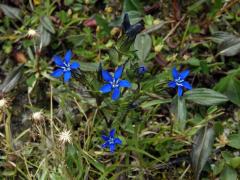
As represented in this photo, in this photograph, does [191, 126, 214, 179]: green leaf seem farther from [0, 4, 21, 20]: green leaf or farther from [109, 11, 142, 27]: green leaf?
[0, 4, 21, 20]: green leaf

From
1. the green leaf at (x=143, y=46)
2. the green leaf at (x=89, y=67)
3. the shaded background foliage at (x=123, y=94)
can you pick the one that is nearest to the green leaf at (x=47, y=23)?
the shaded background foliage at (x=123, y=94)

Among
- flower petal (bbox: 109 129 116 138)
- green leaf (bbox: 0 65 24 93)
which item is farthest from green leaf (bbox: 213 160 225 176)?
green leaf (bbox: 0 65 24 93)

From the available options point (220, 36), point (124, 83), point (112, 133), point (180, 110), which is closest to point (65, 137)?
point (112, 133)

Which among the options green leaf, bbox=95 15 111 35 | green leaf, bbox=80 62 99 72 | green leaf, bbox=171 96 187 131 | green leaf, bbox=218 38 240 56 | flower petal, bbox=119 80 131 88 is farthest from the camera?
green leaf, bbox=95 15 111 35

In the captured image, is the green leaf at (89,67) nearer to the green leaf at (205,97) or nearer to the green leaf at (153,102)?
the green leaf at (153,102)

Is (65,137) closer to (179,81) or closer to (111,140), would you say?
(111,140)

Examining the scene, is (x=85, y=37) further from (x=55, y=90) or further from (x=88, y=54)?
(x=55, y=90)
